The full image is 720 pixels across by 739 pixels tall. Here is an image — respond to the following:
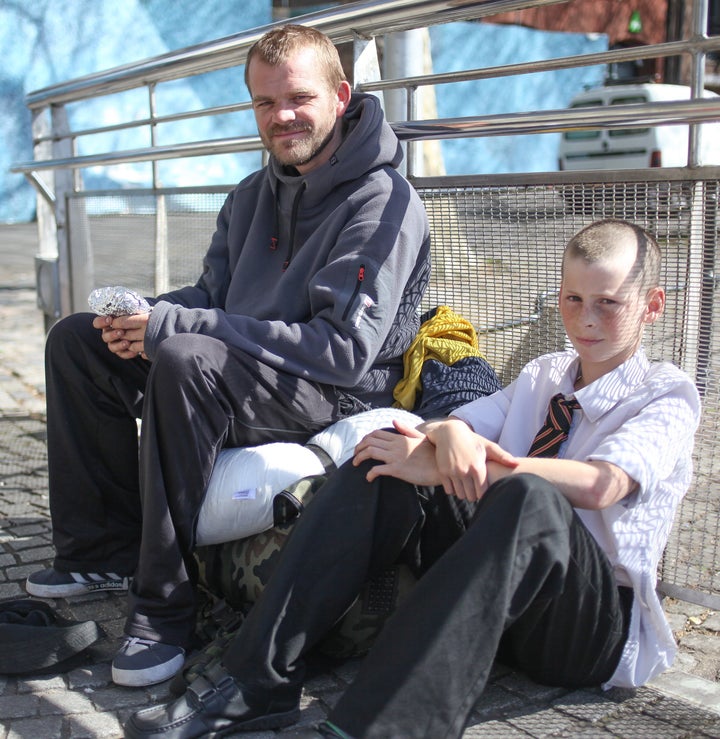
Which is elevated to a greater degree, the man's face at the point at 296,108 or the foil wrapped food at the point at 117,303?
the man's face at the point at 296,108

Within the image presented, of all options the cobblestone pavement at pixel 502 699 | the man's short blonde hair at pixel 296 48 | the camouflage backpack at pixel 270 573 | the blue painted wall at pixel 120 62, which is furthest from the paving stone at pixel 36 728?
the blue painted wall at pixel 120 62

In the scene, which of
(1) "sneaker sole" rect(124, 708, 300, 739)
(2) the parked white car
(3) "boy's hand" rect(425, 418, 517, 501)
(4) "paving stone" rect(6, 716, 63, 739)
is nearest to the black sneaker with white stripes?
(4) "paving stone" rect(6, 716, 63, 739)

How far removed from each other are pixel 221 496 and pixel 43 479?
200cm

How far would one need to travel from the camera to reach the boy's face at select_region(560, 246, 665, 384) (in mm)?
2150

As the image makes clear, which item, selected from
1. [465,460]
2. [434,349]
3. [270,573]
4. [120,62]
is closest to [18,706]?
[270,573]

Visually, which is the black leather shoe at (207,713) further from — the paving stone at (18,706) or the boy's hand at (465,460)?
the boy's hand at (465,460)

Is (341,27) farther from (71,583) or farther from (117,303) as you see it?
(71,583)

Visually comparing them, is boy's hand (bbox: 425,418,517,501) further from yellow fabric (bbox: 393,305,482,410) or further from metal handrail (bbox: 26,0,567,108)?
metal handrail (bbox: 26,0,567,108)

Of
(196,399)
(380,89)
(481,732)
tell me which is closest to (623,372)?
(481,732)

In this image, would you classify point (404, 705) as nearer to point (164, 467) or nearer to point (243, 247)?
point (164, 467)

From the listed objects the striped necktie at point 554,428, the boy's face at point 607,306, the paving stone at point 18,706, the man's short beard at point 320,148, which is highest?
the man's short beard at point 320,148

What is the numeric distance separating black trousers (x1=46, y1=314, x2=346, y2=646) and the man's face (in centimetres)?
72

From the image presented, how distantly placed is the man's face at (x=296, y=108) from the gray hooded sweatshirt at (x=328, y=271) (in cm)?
8

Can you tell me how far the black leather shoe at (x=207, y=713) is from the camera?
203cm
